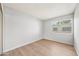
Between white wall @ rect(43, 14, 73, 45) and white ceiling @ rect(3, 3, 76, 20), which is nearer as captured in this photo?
white ceiling @ rect(3, 3, 76, 20)

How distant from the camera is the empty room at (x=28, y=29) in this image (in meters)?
2.44

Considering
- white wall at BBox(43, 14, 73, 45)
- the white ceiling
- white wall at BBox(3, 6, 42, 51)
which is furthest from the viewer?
white wall at BBox(43, 14, 73, 45)

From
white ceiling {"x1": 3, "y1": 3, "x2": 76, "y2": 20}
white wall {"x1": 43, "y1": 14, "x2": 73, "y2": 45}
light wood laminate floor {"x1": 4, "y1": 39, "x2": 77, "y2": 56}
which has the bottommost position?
light wood laminate floor {"x1": 4, "y1": 39, "x2": 77, "y2": 56}

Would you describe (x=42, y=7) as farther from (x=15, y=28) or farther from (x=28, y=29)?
(x=28, y=29)

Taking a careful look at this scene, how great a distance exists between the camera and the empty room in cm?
244

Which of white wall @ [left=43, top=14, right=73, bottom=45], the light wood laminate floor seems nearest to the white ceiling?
white wall @ [left=43, top=14, right=73, bottom=45]

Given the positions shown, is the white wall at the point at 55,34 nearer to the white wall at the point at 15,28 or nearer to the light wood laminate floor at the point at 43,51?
the light wood laminate floor at the point at 43,51

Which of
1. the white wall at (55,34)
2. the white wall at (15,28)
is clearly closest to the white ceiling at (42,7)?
the white wall at (15,28)

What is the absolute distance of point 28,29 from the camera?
3969 mm

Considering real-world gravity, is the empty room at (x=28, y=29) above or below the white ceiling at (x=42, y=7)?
below

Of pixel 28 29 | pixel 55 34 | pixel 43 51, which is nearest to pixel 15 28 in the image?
pixel 28 29

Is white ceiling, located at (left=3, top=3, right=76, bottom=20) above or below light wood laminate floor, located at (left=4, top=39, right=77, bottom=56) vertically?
above

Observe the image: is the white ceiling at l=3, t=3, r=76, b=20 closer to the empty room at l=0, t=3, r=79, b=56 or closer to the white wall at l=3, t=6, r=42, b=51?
the empty room at l=0, t=3, r=79, b=56

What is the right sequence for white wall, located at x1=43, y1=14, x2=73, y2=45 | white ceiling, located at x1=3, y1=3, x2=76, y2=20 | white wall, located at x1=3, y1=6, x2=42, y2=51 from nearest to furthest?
white ceiling, located at x1=3, y1=3, x2=76, y2=20 < white wall, located at x1=3, y1=6, x2=42, y2=51 < white wall, located at x1=43, y1=14, x2=73, y2=45
